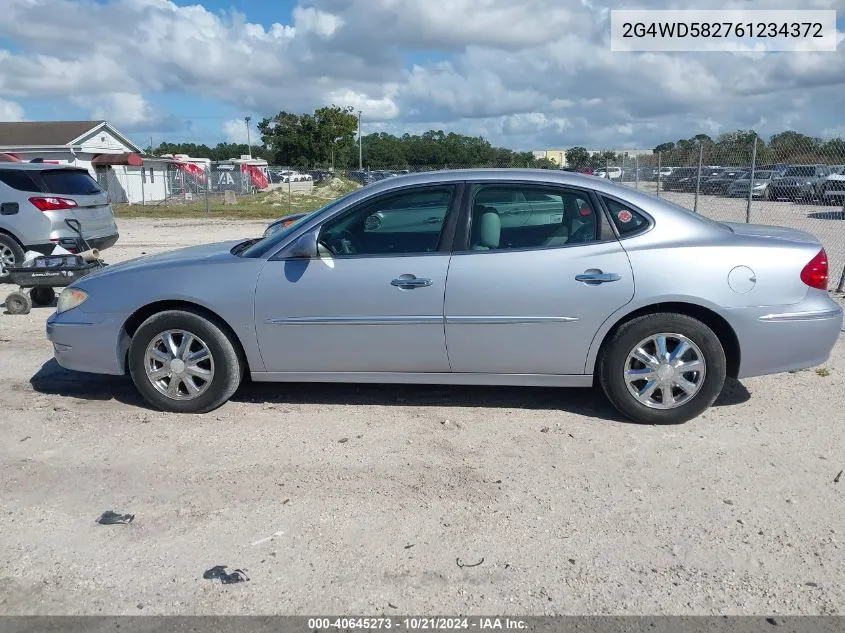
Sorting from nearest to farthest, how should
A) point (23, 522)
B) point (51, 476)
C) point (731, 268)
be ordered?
1. point (23, 522)
2. point (51, 476)
3. point (731, 268)

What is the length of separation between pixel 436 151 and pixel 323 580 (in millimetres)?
42777

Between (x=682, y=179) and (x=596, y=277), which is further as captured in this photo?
(x=682, y=179)

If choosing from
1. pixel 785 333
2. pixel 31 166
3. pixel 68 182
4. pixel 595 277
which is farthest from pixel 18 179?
pixel 785 333

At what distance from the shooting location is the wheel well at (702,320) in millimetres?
4840

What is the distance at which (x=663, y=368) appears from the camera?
4852 millimetres

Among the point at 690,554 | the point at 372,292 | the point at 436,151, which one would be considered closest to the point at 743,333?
the point at 690,554

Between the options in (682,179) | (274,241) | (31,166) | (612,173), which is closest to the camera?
(274,241)

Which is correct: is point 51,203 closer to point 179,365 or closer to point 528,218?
point 179,365

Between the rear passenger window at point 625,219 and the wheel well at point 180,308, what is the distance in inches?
101

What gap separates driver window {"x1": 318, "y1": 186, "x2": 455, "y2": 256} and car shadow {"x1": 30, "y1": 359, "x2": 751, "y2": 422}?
114 centimetres

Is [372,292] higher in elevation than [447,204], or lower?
lower

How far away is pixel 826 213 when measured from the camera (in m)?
19.1

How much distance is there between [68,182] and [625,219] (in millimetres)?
8701

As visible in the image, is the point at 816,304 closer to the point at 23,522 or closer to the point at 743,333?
the point at 743,333
